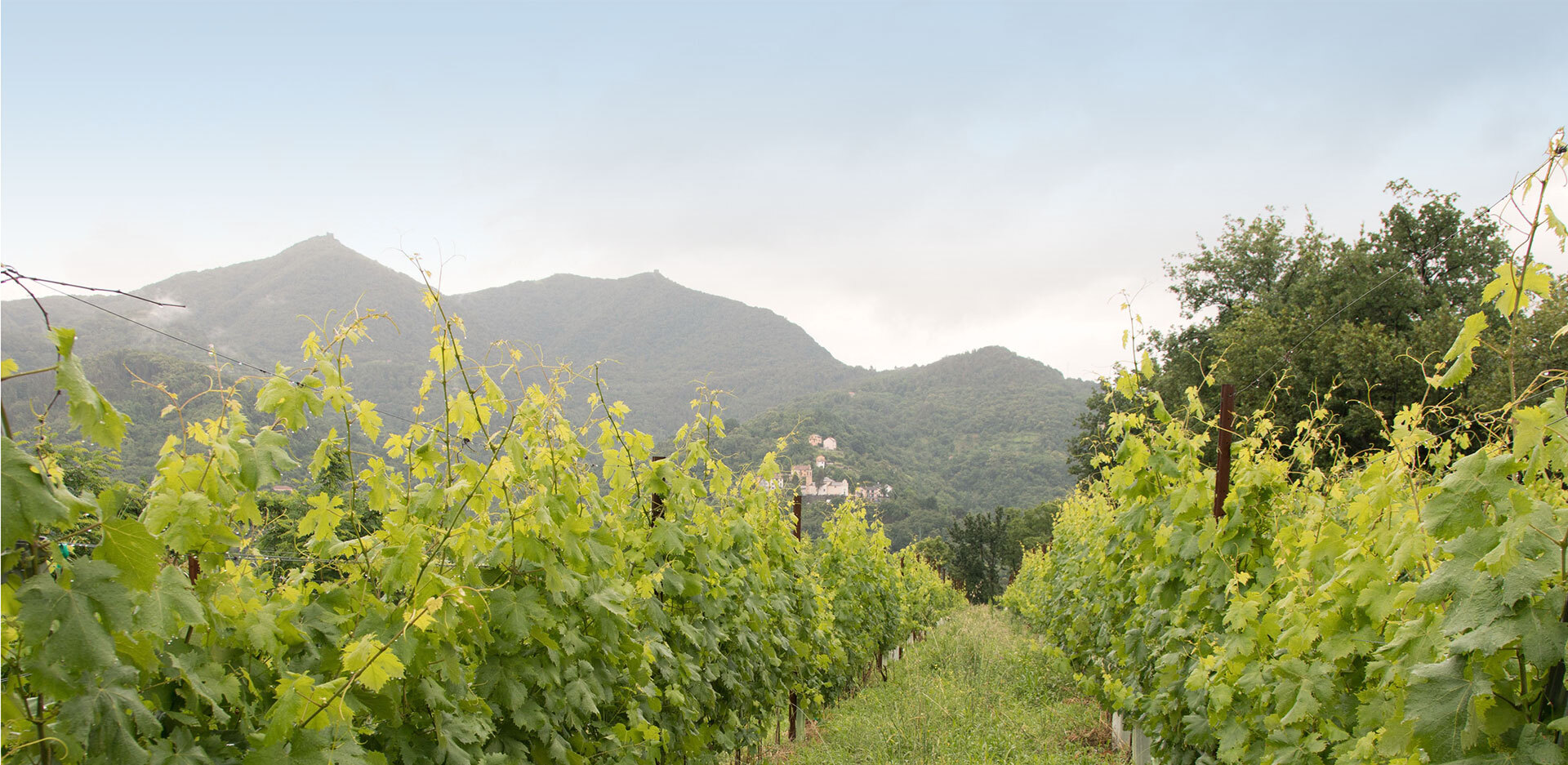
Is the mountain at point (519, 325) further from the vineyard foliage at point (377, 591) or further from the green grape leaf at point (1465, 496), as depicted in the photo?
the green grape leaf at point (1465, 496)

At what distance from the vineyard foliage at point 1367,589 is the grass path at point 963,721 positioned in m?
1.52

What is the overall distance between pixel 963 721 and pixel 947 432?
3459 inches

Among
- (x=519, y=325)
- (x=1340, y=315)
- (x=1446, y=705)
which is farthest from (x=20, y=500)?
A: (x=519, y=325)

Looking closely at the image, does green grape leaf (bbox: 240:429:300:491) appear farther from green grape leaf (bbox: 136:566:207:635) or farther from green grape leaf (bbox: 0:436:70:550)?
green grape leaf (bbox: 0:436:70:550)

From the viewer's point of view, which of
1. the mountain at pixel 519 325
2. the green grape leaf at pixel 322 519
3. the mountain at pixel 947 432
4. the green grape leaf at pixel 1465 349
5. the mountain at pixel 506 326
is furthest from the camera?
the mountain at pixel 519 325

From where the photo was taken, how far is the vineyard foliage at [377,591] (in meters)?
1.50

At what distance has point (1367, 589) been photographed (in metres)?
2.76

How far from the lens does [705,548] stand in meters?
4.90

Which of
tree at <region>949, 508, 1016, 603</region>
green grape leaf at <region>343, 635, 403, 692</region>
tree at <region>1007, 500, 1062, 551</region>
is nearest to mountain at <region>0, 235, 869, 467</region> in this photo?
tree at <region>949, 508, 1016, 603</region>

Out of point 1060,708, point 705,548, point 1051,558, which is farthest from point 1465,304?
point 705,548

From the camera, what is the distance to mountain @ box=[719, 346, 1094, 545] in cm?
6050

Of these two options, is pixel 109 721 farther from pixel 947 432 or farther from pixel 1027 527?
pixel 947 432

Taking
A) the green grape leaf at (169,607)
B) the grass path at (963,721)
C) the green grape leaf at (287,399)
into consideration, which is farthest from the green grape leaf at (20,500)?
the grass path at (963,721)

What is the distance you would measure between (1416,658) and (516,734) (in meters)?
3.03
